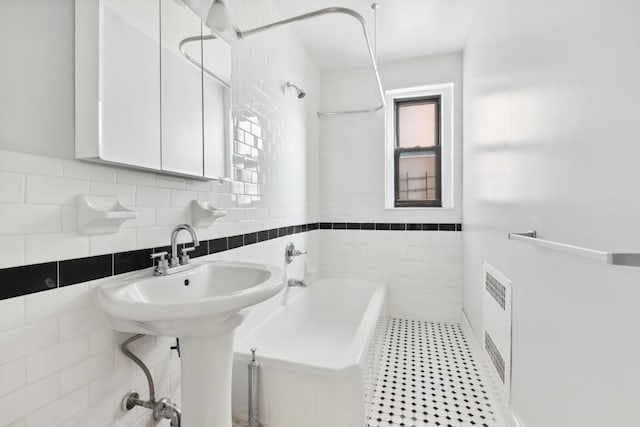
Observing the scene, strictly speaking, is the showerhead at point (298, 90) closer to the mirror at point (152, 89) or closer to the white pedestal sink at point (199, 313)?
the mirror at point (152, 89)

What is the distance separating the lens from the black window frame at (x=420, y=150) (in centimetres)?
294

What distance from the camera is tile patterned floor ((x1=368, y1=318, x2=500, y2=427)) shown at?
1.54 metres

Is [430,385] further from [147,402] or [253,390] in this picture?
[147,402]

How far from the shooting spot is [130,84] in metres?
0.99

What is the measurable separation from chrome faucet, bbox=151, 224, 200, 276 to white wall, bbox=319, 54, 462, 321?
2012 millimetres

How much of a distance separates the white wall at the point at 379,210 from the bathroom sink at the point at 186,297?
75.3 inches

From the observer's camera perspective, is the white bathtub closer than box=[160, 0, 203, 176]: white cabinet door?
No

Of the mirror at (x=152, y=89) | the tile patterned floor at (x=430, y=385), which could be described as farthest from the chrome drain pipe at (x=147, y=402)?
the tile patterned floor at (x=430, y=385)

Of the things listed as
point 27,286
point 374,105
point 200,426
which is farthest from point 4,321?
point 374,105

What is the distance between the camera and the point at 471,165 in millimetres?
2324

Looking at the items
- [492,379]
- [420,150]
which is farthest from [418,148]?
[492,379]

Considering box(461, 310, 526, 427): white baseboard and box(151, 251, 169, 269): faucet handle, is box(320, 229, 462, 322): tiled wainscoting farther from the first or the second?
box(151, 251, 169, 269): faucet handle

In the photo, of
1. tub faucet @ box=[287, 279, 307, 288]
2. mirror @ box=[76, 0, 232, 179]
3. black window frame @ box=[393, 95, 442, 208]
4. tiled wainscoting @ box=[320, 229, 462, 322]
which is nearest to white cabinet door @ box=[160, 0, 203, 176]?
mirror @ box=[76, 0, 232, 179]

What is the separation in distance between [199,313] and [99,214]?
0.43m
